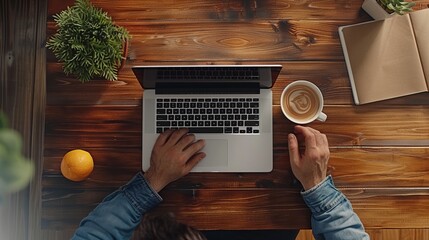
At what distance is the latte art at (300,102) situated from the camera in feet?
Answer: 3.87

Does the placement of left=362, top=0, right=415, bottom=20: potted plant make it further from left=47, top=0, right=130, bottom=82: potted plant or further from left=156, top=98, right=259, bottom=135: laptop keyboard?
left=47, top=0, right=130, bottom=82: potted plant

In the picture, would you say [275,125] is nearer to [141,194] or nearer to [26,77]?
[141,194]

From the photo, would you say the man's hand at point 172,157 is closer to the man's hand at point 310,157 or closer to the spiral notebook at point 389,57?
the man's hand at point 310,157

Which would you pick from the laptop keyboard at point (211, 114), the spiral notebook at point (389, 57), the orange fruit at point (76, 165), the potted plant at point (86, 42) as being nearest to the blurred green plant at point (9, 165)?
the orange fruit at point (76, 165)

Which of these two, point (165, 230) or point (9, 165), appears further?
point (165, 230)

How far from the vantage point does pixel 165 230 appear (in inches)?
40.8

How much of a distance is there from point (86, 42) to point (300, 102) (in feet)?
1.59

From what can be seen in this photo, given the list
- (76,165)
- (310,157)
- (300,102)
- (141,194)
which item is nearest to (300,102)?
(300,102)

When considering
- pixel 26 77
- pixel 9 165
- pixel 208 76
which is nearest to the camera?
pixel 9 165

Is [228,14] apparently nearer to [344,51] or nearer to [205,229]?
[344,51]

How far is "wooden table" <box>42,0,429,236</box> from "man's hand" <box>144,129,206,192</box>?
4 centimetres

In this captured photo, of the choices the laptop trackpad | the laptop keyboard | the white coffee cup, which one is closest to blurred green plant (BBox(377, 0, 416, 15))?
the white coffee cup

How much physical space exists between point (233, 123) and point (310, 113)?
175mm

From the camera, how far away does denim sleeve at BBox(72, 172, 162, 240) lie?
3.69 feet
